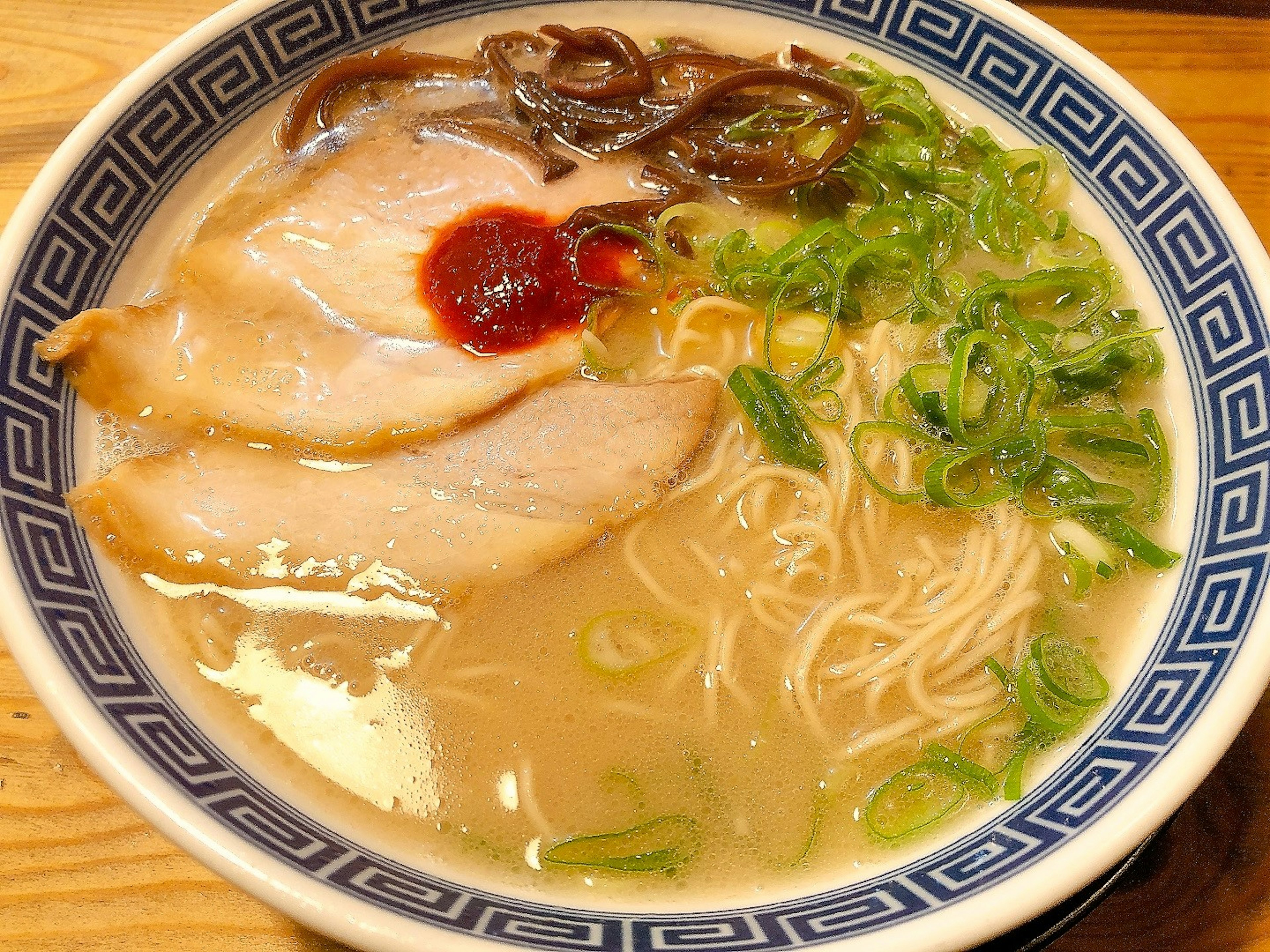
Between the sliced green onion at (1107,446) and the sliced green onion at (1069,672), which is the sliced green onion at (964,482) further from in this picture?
the sliced green onion at (1069,672)

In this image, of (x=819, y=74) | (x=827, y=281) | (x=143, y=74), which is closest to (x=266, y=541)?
(x=143, y=74)

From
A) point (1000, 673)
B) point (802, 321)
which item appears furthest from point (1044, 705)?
point (802, 321)

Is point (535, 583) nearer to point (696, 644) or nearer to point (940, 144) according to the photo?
point (696, 644)

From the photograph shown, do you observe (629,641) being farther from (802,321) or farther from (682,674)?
(802,321)

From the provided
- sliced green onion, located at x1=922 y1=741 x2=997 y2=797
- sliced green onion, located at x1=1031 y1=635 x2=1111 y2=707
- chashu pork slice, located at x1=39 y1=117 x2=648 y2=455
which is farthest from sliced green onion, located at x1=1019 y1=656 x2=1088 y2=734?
chashu pork slice, located at x1=39 y1=117 x2=648 y2=455

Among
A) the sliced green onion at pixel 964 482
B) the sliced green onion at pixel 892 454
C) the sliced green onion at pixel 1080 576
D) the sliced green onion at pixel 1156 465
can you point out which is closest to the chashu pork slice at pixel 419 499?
the sliced green onion at pixel 892 454
